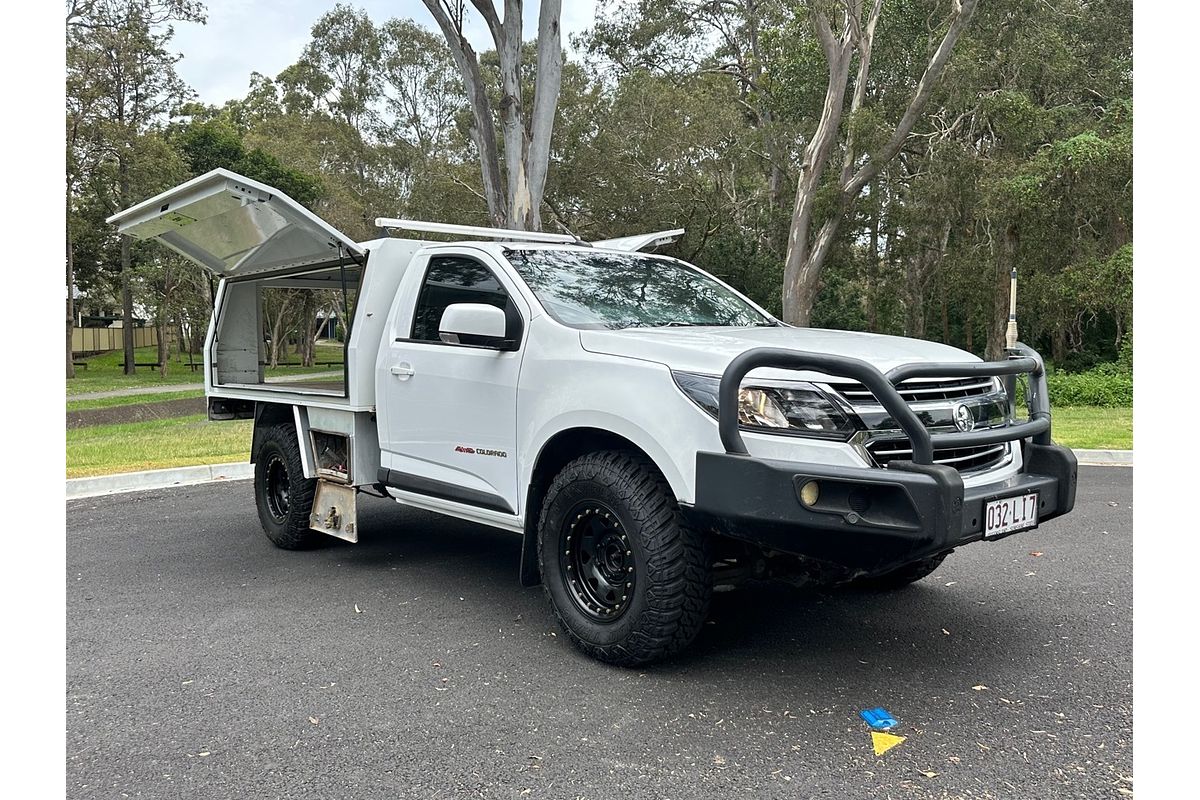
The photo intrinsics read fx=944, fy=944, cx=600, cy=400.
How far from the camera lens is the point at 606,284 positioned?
526cm

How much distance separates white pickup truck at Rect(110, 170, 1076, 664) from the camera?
3576 millimetres

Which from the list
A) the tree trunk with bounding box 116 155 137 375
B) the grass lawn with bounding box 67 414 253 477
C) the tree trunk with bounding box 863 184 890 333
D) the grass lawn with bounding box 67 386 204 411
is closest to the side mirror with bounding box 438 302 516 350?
the grass lawn with bounding box 67 414 253 477

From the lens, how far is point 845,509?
3.49 m

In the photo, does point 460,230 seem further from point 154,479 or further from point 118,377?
point 118,377

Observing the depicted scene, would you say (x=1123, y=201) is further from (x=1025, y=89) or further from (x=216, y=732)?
(x=216, y=732)

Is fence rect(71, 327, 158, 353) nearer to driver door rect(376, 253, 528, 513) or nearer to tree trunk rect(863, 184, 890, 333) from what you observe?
tree trunk rect(863, 184, 890, 333)

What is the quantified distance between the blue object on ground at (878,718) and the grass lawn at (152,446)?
8498mm

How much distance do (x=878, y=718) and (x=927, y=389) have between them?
4.31 feet

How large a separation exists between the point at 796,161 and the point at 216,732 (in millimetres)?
25192

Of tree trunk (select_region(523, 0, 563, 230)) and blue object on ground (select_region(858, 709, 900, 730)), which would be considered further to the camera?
tree trunk (select_region(523, 0, 563, 230))

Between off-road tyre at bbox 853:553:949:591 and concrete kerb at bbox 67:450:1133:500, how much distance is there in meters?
5.72

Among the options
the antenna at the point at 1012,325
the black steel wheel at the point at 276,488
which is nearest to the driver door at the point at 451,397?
the black steel wheel at the point at 276,488

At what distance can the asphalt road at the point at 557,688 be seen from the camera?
3.20 meters

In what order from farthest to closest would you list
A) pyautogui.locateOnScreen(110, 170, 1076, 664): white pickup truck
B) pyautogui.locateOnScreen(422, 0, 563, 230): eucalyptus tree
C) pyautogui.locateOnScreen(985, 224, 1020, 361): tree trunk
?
1. pyautogui.locateOnScreen(985, 224, 1020, 361): tree trunk
2. pyautogui.locateOnScreen(422, 0, 563, 230): eucalyptus tree
3. pyautogui.locateOnScreen(110, 170, 1076, 664): white pickup truck
